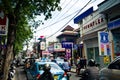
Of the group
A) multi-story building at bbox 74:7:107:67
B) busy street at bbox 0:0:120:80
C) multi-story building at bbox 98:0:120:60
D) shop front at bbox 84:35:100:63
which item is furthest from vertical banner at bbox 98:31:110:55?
shop front at bbox 84:35:100:63

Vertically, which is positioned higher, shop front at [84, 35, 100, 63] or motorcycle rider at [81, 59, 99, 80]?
shop front at [84, 35, 100, 63]

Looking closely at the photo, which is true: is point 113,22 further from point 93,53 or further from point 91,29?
point 93,53

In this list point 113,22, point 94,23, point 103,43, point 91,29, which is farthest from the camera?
point 91,29

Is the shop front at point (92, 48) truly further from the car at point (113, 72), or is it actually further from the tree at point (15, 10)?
the car at point (113, 72)

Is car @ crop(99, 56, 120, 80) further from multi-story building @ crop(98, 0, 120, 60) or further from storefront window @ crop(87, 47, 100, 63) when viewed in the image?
storefront window @ crop(87, 47, 100, 63)

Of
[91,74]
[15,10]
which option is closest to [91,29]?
[15,10]

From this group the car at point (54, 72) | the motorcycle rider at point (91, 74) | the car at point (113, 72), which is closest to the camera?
the car at point (113, 72)

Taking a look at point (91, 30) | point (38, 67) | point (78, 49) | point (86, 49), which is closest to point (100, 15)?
point (91, 30)

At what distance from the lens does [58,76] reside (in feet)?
45.6

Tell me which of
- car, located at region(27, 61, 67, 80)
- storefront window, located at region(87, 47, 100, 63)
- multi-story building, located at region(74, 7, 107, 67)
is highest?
multi-story building, located at region(74, 7, 107, 67)

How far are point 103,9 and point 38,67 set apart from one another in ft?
46.9

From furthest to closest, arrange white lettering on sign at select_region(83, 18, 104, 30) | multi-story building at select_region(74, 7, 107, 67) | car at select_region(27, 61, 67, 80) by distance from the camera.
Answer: white lettering on sign at select_region(83, 18, 104, 30), multi-story building at select_region(74, 7, 107, 67), car at select_region(27, 61, 67, 80)

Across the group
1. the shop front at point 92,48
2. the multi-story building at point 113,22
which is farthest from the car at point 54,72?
the shop front at point 92,48

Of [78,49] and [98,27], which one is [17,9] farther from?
[78,49]
